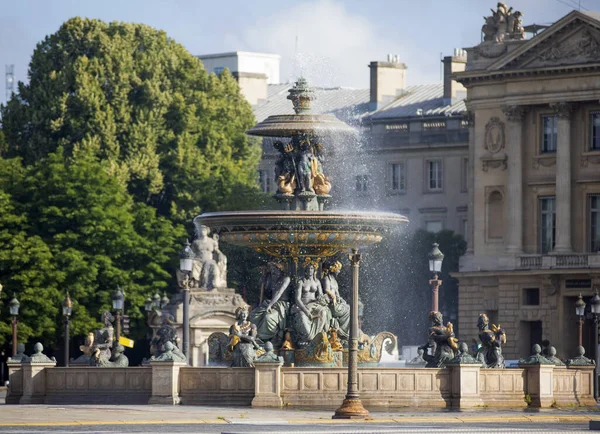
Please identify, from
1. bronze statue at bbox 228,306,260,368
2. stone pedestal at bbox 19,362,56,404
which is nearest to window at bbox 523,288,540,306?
bronze statue at bbox 228,306,260,368

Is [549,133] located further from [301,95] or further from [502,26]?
[301,95]

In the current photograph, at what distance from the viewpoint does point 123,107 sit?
108 metres

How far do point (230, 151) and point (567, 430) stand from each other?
68.9 meters

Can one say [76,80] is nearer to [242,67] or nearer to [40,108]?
[40,108]

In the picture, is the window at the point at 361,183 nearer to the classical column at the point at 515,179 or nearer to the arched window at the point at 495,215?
the arched window at the point at 495,215

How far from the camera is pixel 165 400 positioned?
5350cm

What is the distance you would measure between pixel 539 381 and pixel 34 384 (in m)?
11.7

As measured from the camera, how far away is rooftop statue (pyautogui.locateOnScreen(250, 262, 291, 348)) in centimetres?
5706

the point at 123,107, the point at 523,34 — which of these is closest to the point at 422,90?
the point at 523,34

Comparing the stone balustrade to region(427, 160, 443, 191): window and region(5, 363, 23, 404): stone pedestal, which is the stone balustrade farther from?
region(427, 160, 443, 191): window

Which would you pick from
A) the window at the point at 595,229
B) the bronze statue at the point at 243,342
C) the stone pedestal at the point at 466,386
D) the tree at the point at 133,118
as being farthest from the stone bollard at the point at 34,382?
the window at the point at 595,229

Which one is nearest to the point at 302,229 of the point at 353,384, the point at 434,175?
the point at 353,384

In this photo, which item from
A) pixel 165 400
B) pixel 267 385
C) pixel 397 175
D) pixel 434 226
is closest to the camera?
pixel 267 385

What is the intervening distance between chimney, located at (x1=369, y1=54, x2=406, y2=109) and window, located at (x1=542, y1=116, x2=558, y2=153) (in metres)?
27.7
